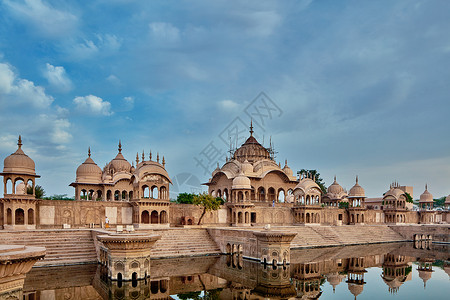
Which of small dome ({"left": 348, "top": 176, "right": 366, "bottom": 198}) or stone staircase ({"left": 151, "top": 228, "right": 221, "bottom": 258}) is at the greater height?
small dome ({"left": 348, "top": 176, "right": 366, "bottom": 198})

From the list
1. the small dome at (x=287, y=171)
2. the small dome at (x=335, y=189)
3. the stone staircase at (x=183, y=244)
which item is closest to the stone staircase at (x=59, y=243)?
the stone staircase at (x=183, y=244)

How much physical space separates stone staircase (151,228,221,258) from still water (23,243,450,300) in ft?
2.70

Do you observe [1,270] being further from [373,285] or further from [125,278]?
[373,285]

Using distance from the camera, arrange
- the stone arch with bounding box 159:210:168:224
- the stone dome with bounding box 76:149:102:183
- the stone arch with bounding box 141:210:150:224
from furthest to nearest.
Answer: the stone dome with bounding box 76:149:102:183 < the stone arch with bounding box 159:210:168:224 < the stone arch with bounding box 141:210:150:224

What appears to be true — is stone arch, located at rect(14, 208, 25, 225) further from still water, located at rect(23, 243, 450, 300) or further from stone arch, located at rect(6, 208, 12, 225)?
still water, located at rect(23, 243, 450, 300)

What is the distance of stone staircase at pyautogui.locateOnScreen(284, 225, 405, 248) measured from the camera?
25.5 m

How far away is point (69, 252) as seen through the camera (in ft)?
57.9

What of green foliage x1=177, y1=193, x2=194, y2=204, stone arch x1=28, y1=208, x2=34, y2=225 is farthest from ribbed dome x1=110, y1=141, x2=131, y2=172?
stone arch x1=28, y1=208, x2=34, y2=225

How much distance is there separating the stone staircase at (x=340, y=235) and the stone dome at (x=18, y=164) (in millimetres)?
16421

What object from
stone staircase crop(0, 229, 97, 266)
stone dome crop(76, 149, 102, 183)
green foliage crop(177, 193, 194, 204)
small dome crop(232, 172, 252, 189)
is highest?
stone dome crop(76, 149, 102, 183)

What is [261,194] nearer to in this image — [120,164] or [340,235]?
[340,235]

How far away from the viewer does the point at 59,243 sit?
18172 millimetres

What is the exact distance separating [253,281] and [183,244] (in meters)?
7.18

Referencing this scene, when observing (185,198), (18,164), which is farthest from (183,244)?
(185,198)
